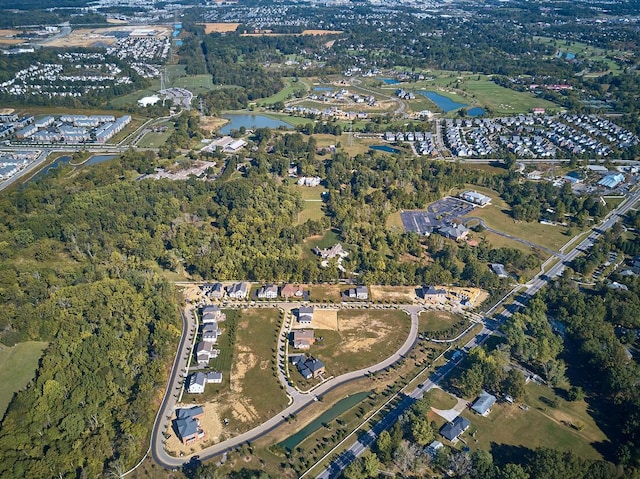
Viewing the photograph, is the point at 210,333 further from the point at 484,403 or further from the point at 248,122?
the point at 248,122

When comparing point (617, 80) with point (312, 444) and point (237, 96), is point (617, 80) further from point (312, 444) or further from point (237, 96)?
point (312, 444)

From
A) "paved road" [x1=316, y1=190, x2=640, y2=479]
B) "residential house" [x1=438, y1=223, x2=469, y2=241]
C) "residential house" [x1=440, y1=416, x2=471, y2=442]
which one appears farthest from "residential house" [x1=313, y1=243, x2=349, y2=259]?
"residential house" [x1=440, y1=416, x2=471, y2=442]

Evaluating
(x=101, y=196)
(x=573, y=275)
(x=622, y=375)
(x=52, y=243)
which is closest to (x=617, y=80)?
(x=573, y=275)

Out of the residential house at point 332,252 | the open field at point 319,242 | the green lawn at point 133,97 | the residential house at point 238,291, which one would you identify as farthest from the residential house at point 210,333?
the green lawn at point 133,97

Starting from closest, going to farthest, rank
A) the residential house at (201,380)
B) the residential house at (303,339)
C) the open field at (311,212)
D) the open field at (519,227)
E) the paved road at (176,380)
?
1. the paved road at (176,380)
2. the residential house at (201,380)
3. the residential house at (303,339)
4. the open field at (519,227)
5. the open field at (311,212)

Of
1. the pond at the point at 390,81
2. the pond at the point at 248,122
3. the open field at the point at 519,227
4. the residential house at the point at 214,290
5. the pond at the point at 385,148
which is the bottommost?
the pond at the point at 385,148

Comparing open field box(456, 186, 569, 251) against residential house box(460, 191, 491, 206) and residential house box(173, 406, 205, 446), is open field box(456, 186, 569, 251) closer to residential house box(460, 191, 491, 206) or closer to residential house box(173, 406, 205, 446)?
residential house box(460, 191, 491, 206)

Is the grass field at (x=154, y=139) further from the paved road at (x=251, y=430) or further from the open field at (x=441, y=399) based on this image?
the open field at (x=441, y=399)

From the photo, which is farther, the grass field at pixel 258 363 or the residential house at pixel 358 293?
the residential house at pixel 358 293
